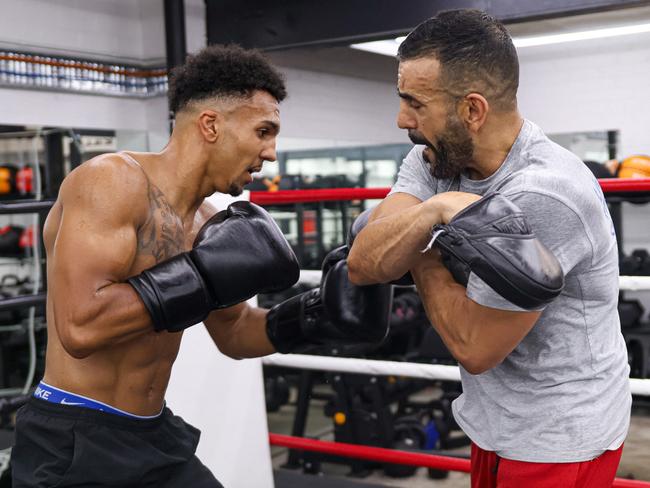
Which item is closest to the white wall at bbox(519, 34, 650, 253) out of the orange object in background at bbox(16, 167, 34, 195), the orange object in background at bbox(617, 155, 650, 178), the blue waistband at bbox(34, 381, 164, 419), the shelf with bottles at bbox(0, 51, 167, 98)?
the orange object in background at bbox(617, 155, 650, 178)

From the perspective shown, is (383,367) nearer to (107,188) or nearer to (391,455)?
(391,455)

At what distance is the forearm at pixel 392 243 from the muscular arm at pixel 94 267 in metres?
0.39

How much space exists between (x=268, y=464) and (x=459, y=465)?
0.64m

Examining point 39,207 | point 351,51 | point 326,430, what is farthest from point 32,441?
point 351,51

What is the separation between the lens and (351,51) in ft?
25.4

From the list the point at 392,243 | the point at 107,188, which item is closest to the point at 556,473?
the point at 392,243

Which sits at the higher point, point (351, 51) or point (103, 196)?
point (351, 51)

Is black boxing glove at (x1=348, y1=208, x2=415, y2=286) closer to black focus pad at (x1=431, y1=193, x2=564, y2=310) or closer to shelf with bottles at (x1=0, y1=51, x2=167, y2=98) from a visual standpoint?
black focus pad at (x1=431, y1=193, x2=564, y2=310)

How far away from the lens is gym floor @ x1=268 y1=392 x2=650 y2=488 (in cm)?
375

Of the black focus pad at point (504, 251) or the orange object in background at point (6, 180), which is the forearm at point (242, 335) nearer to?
the black focus pad at point (504, 251)

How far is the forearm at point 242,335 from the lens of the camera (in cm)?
181

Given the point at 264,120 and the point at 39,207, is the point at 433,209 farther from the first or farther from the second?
the point at 39,207

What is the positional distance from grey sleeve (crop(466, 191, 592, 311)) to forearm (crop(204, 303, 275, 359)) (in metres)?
0.74

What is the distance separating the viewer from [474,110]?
1260 millimetres
